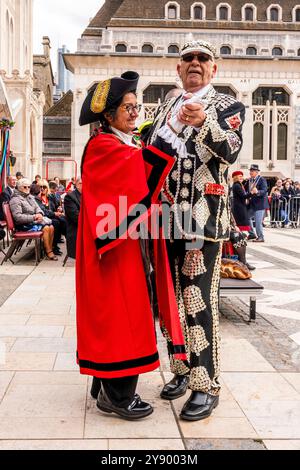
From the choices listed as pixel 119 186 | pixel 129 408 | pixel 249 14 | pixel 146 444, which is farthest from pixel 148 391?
pixel 249 14

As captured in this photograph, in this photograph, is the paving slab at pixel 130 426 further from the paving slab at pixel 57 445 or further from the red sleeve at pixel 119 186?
the red sleeve at pixel 119 186

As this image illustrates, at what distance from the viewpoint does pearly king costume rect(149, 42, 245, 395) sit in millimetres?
3461

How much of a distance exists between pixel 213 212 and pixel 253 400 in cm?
124

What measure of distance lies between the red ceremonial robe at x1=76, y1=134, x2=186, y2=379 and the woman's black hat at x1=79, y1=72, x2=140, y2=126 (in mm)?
166

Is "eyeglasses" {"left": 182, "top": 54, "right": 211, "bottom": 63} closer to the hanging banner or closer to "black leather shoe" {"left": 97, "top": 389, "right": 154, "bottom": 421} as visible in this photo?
"black leather shoe" {"left": 97, "top": 389, "right": 154, "bottom": 421}

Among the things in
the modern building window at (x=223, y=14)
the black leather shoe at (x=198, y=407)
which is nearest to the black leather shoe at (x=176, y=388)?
the black leather shoe at (x=198, y=407)

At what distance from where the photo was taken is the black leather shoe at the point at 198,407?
11.2 ft

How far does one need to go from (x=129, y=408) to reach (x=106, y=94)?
1.80m

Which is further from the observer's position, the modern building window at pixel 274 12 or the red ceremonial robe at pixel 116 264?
the modern building window at pixel 274 12

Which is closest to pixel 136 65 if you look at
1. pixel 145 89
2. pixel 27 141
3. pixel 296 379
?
pixel 145 89

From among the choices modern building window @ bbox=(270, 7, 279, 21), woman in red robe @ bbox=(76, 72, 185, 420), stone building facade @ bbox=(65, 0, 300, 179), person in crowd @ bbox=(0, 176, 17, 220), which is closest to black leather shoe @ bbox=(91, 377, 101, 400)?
woman in red robe @ bbox=(76, 72, 185, 420)

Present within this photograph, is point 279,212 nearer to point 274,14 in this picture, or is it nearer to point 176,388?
point 176,388

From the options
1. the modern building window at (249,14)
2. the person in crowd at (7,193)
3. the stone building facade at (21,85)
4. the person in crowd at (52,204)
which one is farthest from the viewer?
the modern building window at (249,14)

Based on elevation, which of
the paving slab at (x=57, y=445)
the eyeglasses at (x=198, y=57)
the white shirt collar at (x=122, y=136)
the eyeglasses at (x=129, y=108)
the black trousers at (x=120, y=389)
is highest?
the eyeglasses at (x=198, y=57)
